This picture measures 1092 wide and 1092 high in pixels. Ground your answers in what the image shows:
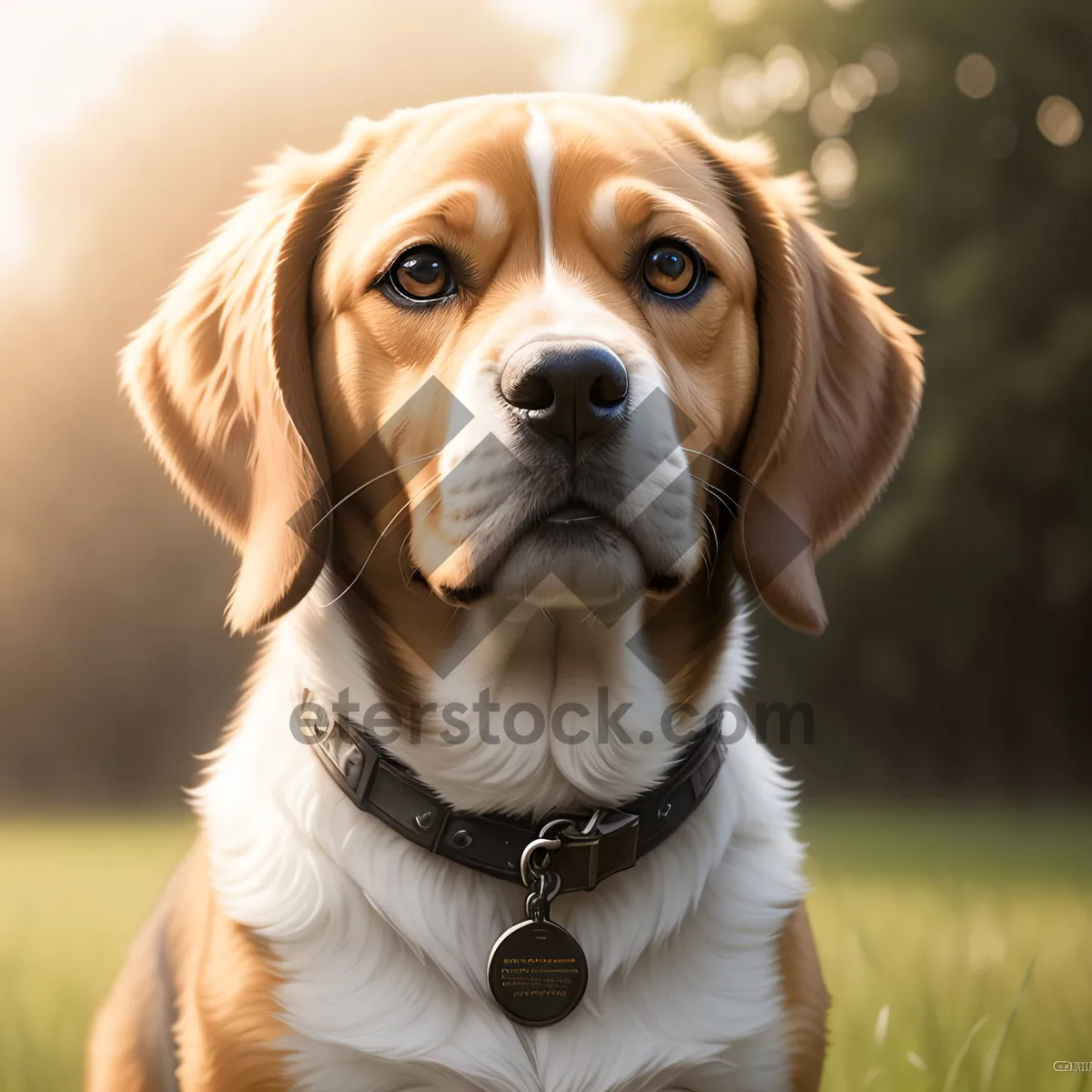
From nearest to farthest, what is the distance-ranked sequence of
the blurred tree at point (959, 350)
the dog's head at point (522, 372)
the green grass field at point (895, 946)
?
the dog's head at point (522, 372) → the green grass field at point (895, 946) → the blurred tree at point (959, 350)

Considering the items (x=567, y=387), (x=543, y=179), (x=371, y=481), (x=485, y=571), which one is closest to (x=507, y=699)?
(x=485, y=571)

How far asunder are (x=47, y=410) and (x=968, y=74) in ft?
15.8

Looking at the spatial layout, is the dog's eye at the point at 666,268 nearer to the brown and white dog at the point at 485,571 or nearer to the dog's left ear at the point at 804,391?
the brown and white dog at the point at 485,571

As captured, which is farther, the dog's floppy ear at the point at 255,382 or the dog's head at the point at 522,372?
the dog's floppy ear at the point at 255,382

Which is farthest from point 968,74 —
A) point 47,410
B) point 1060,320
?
point 47,410

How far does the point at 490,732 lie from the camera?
2.44m

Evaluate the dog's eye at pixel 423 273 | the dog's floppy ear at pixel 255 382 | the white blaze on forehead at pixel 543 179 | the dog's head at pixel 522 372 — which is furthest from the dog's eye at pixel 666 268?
the dog's floppy ear at pixel 255 382

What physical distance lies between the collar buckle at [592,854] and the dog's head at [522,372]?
42cm

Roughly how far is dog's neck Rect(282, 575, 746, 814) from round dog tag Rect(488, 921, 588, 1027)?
9.6 inches

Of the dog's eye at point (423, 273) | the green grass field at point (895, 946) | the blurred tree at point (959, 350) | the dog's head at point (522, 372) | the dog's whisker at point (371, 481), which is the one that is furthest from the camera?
the blurred tree at point (959, 350)

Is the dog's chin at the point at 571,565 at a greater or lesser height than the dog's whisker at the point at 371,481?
lesser

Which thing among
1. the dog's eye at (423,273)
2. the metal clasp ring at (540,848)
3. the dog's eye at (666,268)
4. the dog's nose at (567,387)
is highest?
the dog's eye at (666,268)

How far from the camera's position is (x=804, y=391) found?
2621mm

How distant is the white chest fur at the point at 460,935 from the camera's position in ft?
7.54
